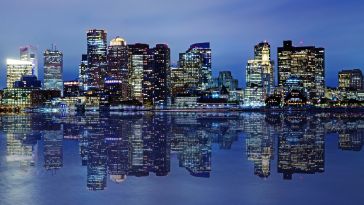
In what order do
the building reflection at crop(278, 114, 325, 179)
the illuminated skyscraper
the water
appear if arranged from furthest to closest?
the illuminated skyscraper
the building reflection at crop(278, 114, 325, 179)
the water

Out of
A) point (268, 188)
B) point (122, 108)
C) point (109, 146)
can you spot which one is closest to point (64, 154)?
point (109, 146)

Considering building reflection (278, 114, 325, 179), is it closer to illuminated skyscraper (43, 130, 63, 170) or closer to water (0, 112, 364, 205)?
water (0, 112, 364, 205)

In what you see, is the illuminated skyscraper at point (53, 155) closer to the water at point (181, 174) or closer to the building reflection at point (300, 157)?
the water at point (181, 174)

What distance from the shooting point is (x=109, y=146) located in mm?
27328

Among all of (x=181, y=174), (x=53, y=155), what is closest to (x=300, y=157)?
(x=181, y=174)

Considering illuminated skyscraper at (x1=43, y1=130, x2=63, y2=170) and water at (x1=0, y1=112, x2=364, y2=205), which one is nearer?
water at (x1=0, y1=112, x2=364, y2=205)

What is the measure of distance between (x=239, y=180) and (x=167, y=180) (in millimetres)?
2367

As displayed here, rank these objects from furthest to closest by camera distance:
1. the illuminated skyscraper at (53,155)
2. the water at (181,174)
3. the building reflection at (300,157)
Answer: the illuminated skyscraper at (53,155), the building reflection at (300,157), the water at (181,174)

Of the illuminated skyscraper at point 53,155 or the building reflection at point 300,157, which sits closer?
the building reflection at point 300,157

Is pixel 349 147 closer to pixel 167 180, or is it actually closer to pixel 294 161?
pixel 294 161

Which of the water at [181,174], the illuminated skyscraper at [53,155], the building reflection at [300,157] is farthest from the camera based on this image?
the illuminated skyscraper at [53,155]

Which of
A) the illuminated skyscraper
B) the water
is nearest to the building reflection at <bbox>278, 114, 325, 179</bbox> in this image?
the water

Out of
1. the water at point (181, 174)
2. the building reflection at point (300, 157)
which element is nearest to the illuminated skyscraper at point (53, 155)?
the water at point (181, 174)

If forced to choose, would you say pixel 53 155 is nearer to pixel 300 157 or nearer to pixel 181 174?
pixel 181 174
